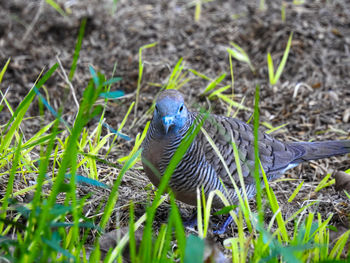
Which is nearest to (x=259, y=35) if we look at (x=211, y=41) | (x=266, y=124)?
(x=211, y=41)

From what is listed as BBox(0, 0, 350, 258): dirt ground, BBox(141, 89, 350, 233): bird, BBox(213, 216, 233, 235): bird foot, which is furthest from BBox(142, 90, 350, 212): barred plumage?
BBox(0, 0, 350, 258): dirt ground

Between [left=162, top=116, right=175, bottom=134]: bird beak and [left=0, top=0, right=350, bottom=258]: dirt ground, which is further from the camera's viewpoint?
[left=0, top=0, right=350, bottom=258]: dirt ground

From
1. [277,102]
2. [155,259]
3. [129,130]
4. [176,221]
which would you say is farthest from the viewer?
[277,102]

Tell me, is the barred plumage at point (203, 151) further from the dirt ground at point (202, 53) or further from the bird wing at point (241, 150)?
the dirt ground at point (202, 53)

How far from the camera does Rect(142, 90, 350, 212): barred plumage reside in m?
3.13

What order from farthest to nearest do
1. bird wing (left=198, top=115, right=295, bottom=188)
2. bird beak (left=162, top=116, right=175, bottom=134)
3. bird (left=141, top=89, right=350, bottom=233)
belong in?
bird wing (left=198, top=115, right=295, bottom=188)
bird (left=141, top=89, right=350, bottom=233)
bird beak (left=162, top=116, right=175, bottom=134)

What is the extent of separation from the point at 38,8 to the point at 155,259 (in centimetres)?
457

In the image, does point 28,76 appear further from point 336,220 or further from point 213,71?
point 336,220

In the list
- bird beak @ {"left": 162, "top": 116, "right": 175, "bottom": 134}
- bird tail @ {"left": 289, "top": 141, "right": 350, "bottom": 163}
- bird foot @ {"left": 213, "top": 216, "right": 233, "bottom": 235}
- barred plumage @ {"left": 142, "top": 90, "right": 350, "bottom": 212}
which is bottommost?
bird foot @ {"left": 213, "top": 216, "right": 233, "bottom": 235}

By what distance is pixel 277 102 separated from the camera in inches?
196

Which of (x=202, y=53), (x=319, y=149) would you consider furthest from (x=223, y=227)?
(x=202, y=53)

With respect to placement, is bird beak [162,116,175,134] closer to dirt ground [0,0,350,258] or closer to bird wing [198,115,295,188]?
bird wing [198,115,295,188]

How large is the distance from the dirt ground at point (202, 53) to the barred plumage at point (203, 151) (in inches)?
15.3

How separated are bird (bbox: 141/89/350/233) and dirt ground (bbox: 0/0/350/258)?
397 millimetres
